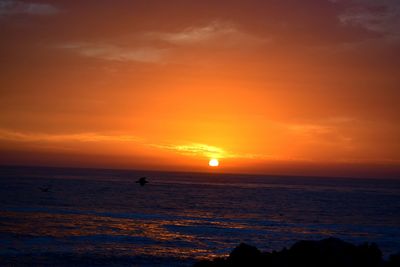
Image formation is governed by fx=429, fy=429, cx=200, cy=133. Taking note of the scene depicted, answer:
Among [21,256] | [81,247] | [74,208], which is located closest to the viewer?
[21,256]

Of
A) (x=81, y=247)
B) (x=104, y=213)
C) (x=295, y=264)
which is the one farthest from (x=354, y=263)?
(x=104, y=213)

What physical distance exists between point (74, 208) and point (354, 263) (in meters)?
42.5

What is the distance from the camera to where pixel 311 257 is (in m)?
22.0

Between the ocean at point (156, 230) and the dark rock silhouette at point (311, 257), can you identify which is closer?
the dark rock silhouette at point (311, 257)

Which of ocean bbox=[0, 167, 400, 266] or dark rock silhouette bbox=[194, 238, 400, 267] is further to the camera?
ocean bbox=[0, 167, 400, 266]

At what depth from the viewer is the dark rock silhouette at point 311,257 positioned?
71.0 feet

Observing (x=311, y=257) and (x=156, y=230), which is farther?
(x=156, y=230)

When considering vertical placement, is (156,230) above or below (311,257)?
below

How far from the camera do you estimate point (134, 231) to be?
129 ft

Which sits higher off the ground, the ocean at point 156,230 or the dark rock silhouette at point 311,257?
the dark rock silhouette at point 311,257

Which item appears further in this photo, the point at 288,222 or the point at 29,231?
the point at 288,222

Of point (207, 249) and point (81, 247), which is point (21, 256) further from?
point (207, 249)

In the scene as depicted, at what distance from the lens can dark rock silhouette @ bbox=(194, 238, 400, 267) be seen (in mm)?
21641

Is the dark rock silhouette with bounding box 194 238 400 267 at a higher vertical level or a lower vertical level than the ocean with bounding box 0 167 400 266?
higher
